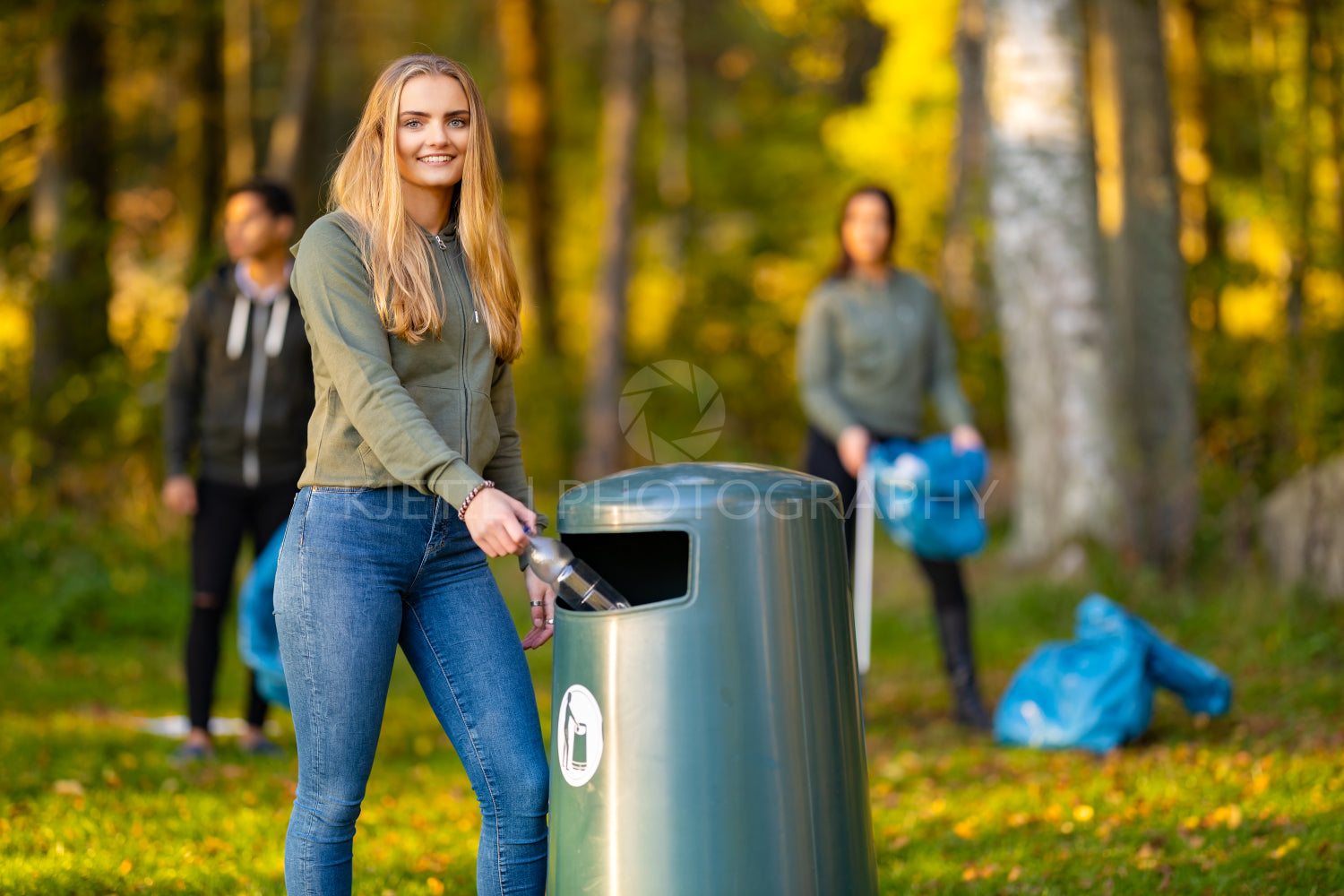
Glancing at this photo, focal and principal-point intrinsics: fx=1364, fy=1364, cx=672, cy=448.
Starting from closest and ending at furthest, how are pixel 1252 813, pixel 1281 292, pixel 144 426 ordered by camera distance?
pixel 1252 813 → pixel 1281 292 → pixel 144 426

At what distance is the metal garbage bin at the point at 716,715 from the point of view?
7.60 ft

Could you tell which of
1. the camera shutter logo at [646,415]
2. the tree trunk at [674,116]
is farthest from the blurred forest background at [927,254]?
the tree trunk at [674,116]

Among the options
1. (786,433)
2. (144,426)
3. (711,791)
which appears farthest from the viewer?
(786,433)

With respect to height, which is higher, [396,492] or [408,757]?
[396,492]

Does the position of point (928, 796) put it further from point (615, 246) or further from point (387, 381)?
point (615, 246)

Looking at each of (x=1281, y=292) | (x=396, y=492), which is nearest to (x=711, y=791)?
(x=396, y=492)

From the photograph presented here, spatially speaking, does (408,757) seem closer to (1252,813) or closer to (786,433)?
(1252,813)

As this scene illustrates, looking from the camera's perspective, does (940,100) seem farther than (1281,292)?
Yes

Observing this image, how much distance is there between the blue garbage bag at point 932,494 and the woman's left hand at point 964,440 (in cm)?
2

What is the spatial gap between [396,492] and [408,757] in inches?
106

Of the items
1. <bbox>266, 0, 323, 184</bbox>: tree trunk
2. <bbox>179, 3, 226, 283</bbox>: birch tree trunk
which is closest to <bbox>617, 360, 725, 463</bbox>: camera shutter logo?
<bbox>179, 3, 226, 283</bbox>: birch tree trunk

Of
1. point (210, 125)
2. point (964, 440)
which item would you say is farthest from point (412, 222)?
point (210, 125)

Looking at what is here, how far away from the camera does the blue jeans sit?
236cm

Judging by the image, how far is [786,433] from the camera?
15312 mm
